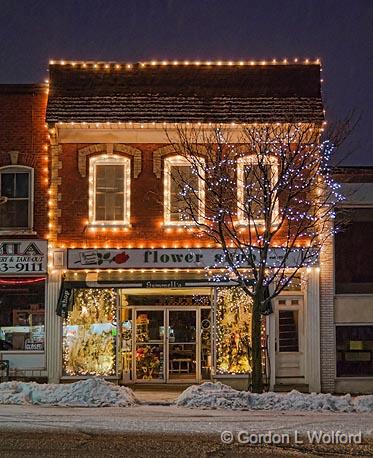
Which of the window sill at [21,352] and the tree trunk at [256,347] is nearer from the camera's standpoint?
the tree trunk at [256,347]

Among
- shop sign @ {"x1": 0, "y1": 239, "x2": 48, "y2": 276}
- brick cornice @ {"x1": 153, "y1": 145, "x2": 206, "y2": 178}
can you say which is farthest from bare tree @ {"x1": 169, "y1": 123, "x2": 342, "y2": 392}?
shop sign @ {"x1": 0, "y1": 239, "x2": 48, "y2": 276}

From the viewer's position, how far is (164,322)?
22.4 metres

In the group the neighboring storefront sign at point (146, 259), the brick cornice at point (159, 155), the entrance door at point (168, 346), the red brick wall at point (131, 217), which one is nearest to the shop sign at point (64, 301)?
the neighboring storefront sign at point (146, 259)

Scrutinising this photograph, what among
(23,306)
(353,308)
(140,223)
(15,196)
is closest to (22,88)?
(15,196)

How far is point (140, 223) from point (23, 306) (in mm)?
3720

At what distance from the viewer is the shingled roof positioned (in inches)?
831

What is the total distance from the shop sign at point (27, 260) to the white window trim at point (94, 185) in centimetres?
146

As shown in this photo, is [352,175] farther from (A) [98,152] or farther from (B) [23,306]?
(B) [23,306]

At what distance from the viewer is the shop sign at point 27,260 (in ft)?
70.4

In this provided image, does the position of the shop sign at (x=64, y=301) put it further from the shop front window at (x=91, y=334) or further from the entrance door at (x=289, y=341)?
the entrance door at (x=289, y=341)

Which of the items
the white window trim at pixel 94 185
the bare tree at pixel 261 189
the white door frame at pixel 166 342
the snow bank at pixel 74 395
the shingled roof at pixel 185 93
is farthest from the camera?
the white door frame at pixel 166 342

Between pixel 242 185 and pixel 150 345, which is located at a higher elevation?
pixel 242 185

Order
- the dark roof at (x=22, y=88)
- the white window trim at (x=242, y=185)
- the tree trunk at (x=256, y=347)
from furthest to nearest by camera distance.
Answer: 1. the dark roof at (x=22, y=88)
2. the white window trim at (x=242, y=185)
3. the tree trunk at (x=256, y=347)

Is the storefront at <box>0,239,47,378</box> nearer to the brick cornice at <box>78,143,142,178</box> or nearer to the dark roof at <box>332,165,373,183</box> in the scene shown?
the brick cornice at <box>78,143,142,178</box>
